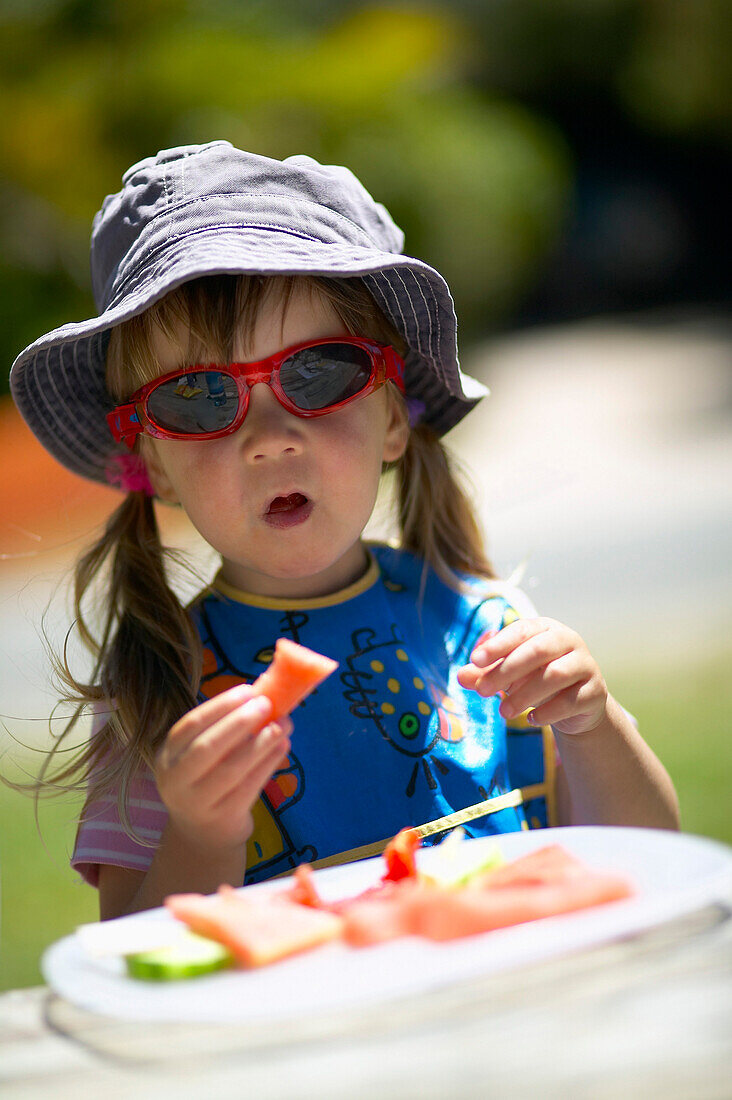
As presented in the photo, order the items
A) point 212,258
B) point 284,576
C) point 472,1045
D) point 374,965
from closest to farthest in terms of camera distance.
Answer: point 472,1045 < point 374,965 < point 212,258 < point 284,576

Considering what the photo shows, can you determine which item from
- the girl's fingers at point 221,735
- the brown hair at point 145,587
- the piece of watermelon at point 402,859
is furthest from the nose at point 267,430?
→ the piece of watermelon at point 402,859

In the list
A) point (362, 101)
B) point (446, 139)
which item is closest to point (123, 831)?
point (362, 101)

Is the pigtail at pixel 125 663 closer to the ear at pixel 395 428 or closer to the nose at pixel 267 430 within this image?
the nose at pixel 267 430

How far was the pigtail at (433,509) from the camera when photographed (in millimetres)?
2693

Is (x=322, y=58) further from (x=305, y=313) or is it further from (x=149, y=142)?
(x=305, y=313)

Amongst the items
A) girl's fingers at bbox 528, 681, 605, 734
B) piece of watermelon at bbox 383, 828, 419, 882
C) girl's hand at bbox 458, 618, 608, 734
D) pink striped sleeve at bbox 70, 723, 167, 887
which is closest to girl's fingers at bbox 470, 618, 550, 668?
girl's hand at bbox 458, 618, 608, 734

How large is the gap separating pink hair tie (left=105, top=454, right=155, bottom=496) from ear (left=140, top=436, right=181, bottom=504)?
2 centimetres

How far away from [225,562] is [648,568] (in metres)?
5.02

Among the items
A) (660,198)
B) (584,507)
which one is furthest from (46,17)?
(660,198)

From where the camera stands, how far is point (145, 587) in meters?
2.41

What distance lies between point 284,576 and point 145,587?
34 centimetres

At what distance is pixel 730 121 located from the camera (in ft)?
49.8

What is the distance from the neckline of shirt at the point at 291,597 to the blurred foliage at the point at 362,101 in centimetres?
757

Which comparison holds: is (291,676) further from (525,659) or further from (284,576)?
→ (284,576)
